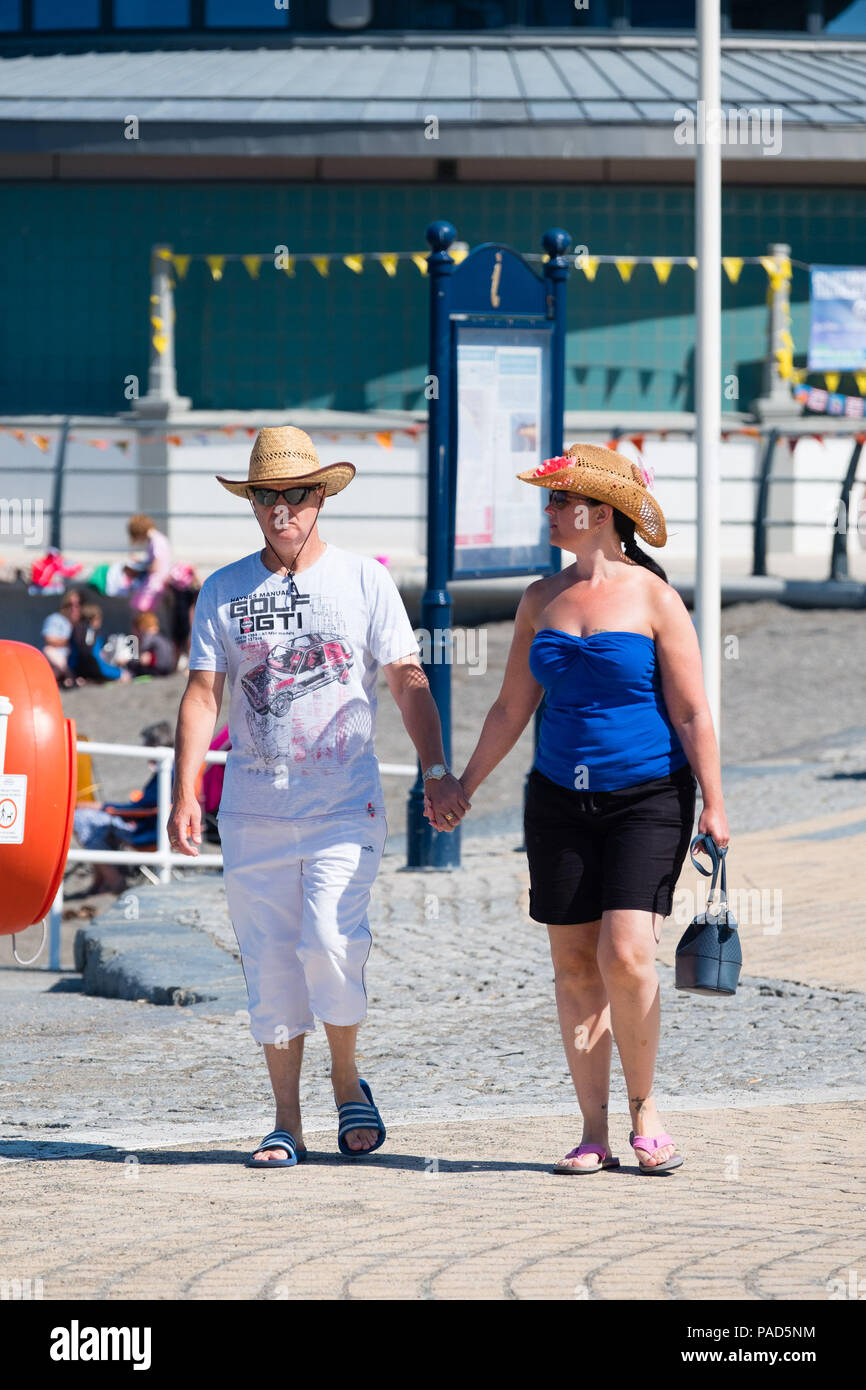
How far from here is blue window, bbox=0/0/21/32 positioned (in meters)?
24.3

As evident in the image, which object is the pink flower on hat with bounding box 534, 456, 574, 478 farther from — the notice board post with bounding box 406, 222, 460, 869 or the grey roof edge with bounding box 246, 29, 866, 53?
the grey roof edge with bounding box 246, 29, 866, 53

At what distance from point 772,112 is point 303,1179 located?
57.2ft

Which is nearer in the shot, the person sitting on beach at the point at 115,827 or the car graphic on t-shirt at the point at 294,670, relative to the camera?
the car graphic on t-shirt at the point at 294,670

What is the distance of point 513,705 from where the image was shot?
17.1 ft

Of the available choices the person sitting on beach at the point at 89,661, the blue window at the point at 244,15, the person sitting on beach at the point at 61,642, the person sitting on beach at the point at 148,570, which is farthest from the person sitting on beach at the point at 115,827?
the blue window at the point at 244,15

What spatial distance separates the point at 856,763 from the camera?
1227 centimetres

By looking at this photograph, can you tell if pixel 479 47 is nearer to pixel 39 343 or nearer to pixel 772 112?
pixel 772 112

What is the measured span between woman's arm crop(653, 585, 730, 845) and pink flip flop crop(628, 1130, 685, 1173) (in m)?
0.75

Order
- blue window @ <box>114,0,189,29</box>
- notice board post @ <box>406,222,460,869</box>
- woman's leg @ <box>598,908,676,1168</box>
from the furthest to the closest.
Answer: blue window @ <box>114,0,189,29</box>, notice board post @ <box>406,222,460,869</box>, woman's leg @ <box>598,908,676,1168</box>

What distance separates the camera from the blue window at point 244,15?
23.7 meters

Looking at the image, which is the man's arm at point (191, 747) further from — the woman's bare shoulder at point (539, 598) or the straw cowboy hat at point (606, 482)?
the straw cowboy hat at point (606, 482)

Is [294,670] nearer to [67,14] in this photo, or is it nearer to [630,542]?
[630,542]

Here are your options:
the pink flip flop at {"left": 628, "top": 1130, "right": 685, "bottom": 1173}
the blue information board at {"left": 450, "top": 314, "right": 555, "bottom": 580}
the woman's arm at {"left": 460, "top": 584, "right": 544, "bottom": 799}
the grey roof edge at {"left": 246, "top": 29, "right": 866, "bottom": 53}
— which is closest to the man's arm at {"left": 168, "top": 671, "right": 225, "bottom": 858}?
the woman's arm at {"left": 460, "top": 584, "right": 544, "bottom": 799}

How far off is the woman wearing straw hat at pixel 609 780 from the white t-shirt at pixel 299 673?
423mm
